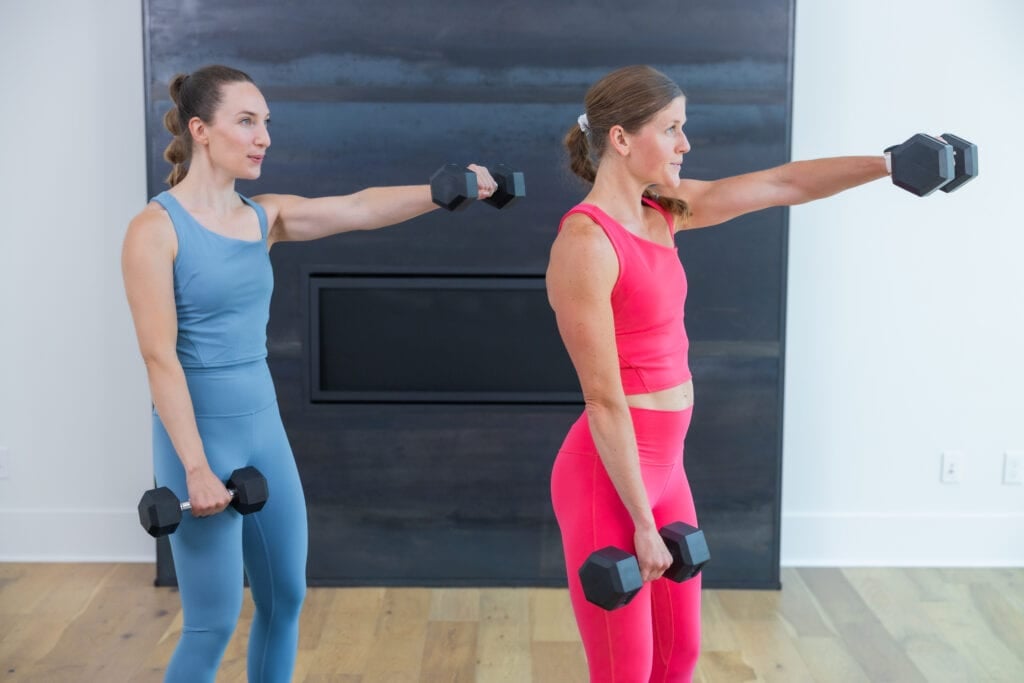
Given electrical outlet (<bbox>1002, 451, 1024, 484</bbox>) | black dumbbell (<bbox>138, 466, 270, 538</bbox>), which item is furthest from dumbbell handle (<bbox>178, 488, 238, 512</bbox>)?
electrical outlet (<bbox>1002, 451, 1024, 484</bbox>)

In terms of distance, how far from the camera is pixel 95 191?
338 cm

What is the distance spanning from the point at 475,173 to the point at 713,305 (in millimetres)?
1374

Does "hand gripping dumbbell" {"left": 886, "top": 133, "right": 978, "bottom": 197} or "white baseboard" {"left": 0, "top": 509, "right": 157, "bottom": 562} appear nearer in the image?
"hand gripping dumbbell" {"left": 886, "top": 133, "right": 978, "bottom": 197}

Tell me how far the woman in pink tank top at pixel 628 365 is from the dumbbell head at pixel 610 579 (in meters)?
0.04

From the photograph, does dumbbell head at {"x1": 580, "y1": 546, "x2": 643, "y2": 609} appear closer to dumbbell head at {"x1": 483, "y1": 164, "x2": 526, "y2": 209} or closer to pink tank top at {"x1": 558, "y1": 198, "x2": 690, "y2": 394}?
pink tank top at {"x1": 558, "y1": 198, "x2": 690, "y2": 394}

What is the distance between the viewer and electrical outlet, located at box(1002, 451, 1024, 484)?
11.4ft

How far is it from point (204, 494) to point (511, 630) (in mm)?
1372

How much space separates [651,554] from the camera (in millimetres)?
1708

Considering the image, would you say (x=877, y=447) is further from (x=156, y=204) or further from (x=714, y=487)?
(x=156, y=204)

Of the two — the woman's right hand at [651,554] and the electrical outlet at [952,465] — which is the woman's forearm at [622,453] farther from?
the electrical outlet at [952,465]

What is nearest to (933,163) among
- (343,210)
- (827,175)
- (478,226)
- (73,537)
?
(827,175)

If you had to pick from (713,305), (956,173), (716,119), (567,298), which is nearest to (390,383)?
(713,305)

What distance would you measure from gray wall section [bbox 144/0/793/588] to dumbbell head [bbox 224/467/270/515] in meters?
1.30

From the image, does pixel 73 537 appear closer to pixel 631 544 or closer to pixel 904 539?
pixel 631 544
